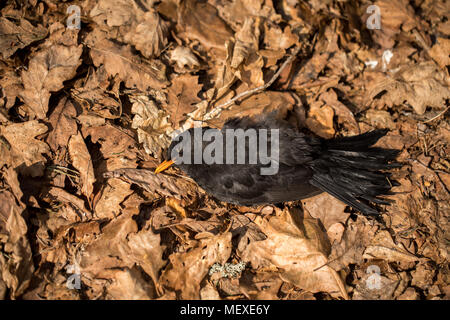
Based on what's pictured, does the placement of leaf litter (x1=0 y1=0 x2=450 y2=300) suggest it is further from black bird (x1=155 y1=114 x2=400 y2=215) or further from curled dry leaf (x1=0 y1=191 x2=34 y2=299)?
black bird (x1=155 y1=114 x2=400 y2=215)

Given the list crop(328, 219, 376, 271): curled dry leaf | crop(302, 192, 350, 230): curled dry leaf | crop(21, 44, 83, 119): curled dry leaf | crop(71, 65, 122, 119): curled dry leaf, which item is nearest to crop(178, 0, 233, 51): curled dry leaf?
crop(71, 65, 122, 119): curled dry leaf

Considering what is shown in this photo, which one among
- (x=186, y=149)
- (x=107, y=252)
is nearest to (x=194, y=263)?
(x=107, y=252)

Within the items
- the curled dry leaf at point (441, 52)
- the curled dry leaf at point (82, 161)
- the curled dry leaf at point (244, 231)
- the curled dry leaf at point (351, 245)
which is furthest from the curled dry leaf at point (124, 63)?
the curled dry leaf at point (441, 52)

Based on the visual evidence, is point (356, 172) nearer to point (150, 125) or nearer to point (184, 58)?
point (150, 125)

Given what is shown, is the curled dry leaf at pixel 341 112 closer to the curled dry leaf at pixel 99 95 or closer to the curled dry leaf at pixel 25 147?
the curled dry leaf at pixel 99 95

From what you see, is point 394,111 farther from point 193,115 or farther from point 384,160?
point 193,115

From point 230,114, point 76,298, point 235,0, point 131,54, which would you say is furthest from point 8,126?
point 235,0
